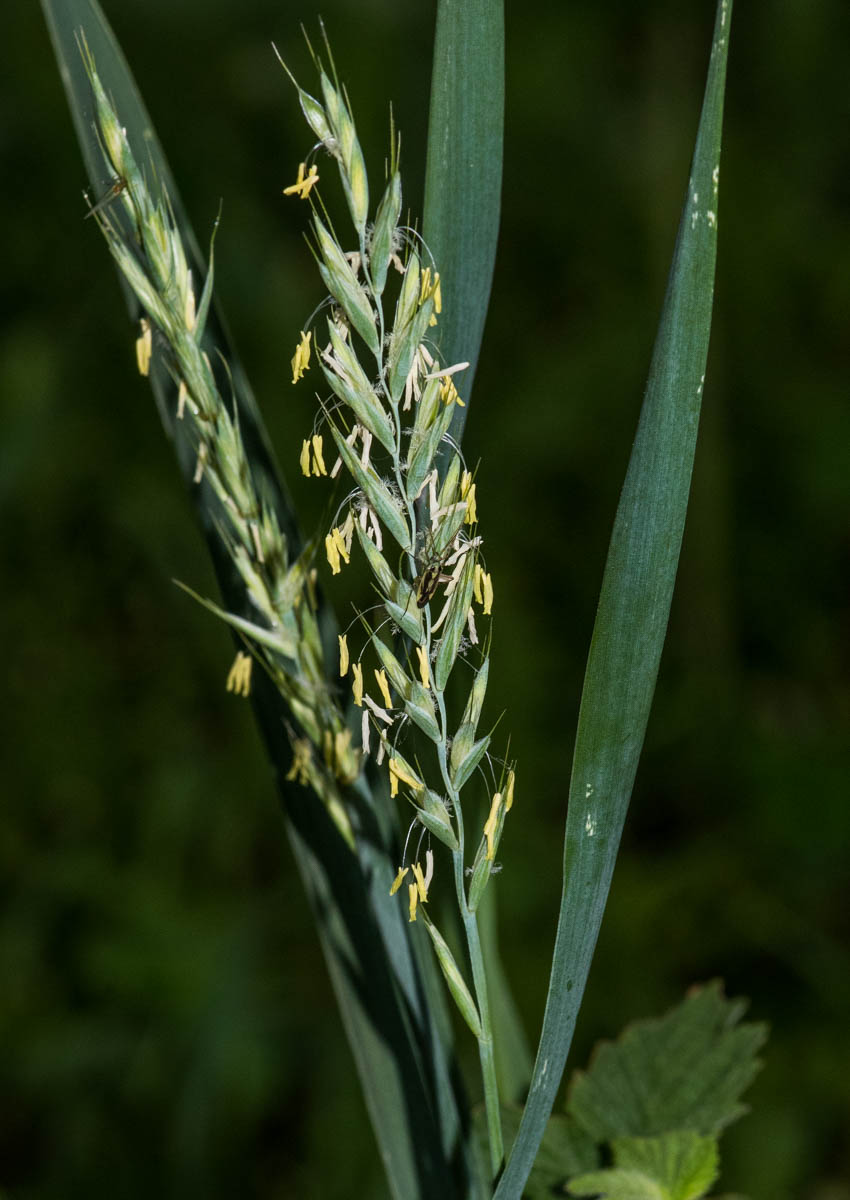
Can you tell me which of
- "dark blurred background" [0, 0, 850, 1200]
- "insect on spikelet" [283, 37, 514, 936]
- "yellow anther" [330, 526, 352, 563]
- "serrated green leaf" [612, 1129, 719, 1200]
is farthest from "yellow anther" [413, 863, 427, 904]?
"dark blurred background" [0, 0, 850, 1200]

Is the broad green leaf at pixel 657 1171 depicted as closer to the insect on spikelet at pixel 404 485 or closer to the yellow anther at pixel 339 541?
the insect on spikelet at pixel 404 485

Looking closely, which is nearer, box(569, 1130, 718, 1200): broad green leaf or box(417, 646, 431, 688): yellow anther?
box(417, 646, 431, 688): yellow anther

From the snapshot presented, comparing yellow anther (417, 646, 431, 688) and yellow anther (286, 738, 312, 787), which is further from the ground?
yellow anther (417, 646, 431, 688)

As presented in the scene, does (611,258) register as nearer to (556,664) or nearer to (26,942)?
(556,664)

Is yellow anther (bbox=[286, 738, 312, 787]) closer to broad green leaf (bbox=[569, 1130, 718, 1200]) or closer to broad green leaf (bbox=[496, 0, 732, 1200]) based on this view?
broad green leaf (bbox=[496, 0, 732, 1200])

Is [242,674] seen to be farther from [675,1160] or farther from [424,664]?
[675,1160]

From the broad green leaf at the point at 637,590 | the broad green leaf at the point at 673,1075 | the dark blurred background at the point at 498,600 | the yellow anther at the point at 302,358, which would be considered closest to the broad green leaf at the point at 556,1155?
the broad green leaf at the point at 673,1075
